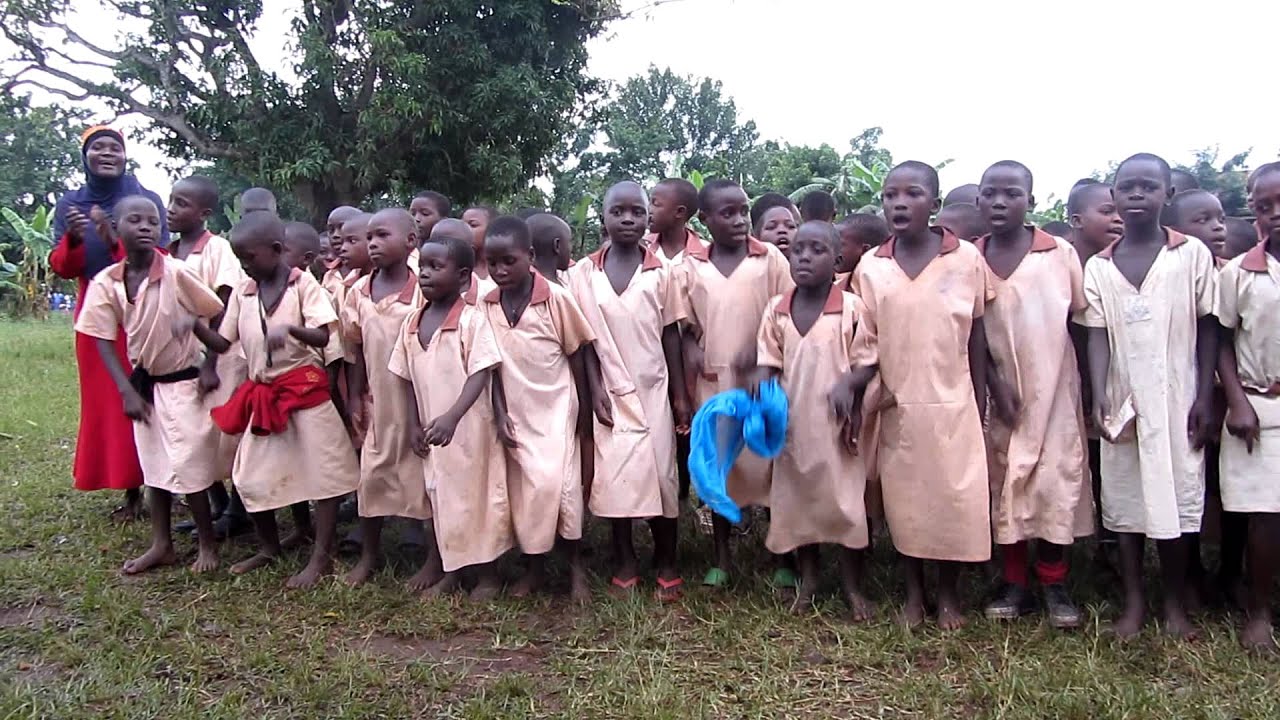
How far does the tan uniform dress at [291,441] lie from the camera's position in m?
4.10

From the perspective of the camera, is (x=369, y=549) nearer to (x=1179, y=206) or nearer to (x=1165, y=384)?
(x=1165, y=384)

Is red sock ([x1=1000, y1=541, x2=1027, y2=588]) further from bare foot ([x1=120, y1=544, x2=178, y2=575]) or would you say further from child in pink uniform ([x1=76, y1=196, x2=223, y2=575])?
bare foot ([x1=120, y1=544, x2=178, y2=575])

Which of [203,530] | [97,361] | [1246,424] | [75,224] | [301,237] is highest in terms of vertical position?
[75,224]

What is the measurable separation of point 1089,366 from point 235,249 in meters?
3.52

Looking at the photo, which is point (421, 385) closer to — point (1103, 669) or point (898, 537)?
point (898, 537)

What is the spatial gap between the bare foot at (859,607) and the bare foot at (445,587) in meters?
1.61

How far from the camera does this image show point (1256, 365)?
10.5 ft

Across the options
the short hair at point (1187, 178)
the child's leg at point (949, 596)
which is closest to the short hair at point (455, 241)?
the child's leg at point (949, 596)

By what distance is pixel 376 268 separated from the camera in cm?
427

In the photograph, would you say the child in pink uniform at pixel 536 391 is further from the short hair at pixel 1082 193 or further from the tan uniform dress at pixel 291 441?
the short hair at pixel 1082 193

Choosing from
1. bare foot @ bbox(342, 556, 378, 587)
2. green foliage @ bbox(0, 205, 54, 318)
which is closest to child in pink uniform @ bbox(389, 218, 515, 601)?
bare foot @ bbox(342, 556, 378, 587)

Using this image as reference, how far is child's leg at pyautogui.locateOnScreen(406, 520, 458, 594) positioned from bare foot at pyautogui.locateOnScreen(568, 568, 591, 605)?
19.8 inches

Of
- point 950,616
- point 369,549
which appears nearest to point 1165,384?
point 950,616

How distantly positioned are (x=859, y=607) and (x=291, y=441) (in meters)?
2.52
